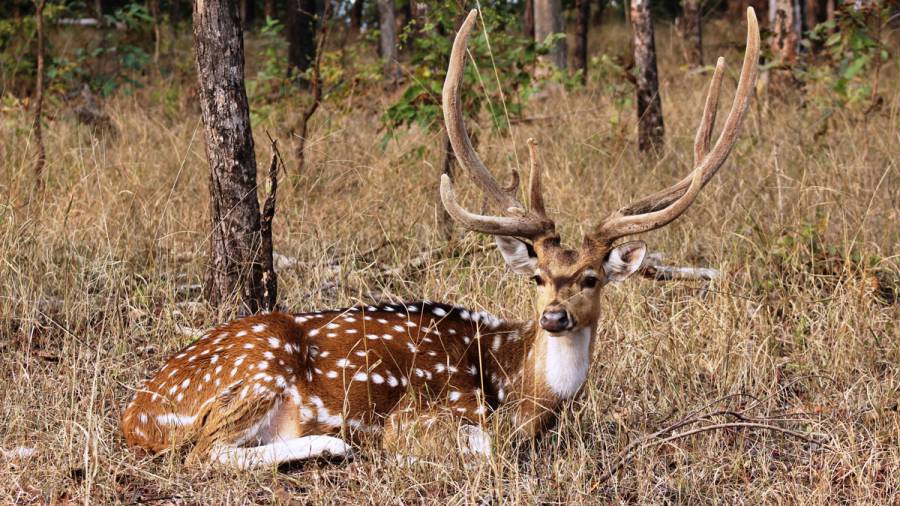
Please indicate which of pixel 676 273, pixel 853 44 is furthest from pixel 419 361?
pixel 853 44

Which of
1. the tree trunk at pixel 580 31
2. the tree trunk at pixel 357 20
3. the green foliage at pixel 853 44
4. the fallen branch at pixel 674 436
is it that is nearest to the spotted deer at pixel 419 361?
the fallen branch at pixel 674 436

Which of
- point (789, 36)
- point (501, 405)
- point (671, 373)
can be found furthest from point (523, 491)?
point (789, 36)

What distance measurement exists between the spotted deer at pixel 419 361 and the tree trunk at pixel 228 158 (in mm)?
866

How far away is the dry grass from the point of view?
373cm

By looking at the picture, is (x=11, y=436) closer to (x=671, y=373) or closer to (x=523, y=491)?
(x=523, y=491)

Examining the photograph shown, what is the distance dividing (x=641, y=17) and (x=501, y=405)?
5.08 m

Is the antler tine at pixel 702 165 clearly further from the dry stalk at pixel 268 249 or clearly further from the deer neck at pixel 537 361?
the dry stalk at pixel 268 249

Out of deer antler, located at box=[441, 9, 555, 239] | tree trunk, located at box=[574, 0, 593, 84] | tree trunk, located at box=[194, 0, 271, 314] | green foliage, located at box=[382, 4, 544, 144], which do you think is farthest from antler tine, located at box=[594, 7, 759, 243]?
tree trunk, located at box=[574, 0, 593, 84]

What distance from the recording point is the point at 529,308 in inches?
203

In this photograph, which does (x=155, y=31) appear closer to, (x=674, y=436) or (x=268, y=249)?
(x=268, y=249)

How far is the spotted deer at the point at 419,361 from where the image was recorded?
12.9 feet

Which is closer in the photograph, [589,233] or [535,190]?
[589,233]

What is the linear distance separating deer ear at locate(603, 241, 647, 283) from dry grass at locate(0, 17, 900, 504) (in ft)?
1.82

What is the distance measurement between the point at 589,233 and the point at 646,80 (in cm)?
463
